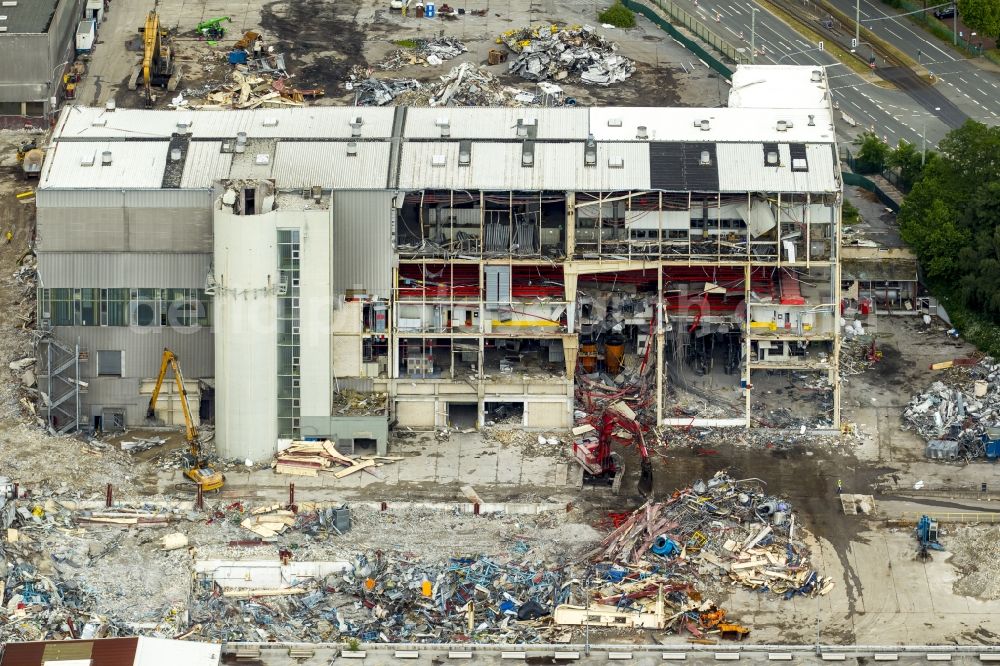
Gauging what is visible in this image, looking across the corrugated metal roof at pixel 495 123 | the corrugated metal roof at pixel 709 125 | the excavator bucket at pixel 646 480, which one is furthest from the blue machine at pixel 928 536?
the corrugated metal roof at pixel 495 123

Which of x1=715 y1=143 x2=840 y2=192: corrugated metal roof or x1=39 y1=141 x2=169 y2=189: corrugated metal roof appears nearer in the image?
x1=715 y1=143 x2=840 y2=192: corrugated metal roof

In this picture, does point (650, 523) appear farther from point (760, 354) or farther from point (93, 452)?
point (93, 452)

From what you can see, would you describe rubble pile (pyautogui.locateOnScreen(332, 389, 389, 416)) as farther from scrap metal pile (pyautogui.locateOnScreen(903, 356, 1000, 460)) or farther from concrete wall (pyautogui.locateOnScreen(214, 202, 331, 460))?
scrap metal pile (pyautogui.locateOnScreen(903, 356, 1000, 460))

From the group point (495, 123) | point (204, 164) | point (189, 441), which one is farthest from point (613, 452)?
point (204, 164)

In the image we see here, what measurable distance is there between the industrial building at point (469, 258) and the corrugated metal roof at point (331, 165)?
16 cm

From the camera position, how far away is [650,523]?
179625 mm

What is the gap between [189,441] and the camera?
19088 cm

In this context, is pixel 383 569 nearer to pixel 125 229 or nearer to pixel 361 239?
pixel 361 239

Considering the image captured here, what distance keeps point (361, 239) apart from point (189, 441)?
17.4 meters

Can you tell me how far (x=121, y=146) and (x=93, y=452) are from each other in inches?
859

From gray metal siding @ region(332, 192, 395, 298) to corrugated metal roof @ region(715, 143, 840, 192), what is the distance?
22.4m

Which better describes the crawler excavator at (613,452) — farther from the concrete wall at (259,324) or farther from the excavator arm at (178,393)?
the excavator arm at (178,393)

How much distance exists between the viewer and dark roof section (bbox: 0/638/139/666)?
161125 mm

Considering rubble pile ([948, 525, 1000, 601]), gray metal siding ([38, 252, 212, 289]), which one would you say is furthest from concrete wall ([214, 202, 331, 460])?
rubble pile ([948, 525, 1000, 601])
